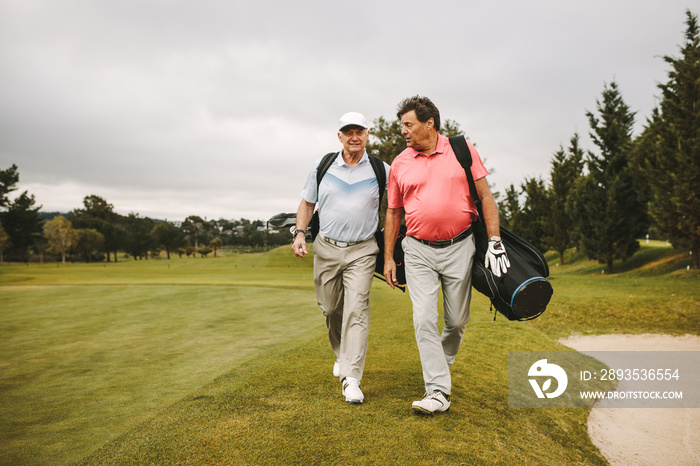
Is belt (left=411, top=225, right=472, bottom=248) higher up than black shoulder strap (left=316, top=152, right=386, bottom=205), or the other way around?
black shoulder strap (left=316, top=152, right=386, bottom=205)

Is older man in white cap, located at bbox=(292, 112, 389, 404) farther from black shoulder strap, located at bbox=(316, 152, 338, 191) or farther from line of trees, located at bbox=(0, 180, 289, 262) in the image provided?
line of trees, located at bbox=(0, 180, 289, 262)

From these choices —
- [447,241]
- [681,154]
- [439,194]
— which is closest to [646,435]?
[447,241]

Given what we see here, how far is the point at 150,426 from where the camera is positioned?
292 centimetres

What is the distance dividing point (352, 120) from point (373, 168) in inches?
19.4

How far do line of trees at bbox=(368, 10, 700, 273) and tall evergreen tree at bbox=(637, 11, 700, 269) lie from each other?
0.11ft

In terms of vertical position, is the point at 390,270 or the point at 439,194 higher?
the point at 439,194

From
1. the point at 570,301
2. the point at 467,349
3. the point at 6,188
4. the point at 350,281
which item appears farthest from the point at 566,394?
the point at 6,188

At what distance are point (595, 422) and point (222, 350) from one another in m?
4.29

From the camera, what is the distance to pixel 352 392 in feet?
11.1

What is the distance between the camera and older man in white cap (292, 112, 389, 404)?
13.0ft

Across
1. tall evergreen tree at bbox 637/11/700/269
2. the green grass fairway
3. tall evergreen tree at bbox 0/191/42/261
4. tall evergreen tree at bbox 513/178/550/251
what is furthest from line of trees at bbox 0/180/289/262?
the green grass fairway

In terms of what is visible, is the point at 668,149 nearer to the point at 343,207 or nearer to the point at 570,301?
the point at 570,301

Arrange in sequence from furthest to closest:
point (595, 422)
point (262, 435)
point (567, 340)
→ 1. point (567, 340)
2. point (595, 422)
3. point (262, 435)

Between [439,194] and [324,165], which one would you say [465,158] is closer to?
[439,194]
